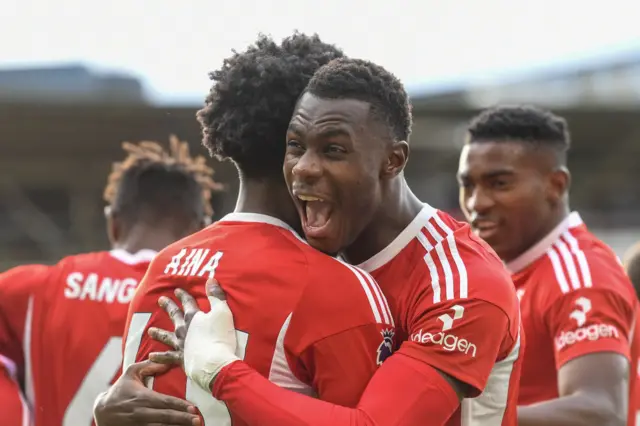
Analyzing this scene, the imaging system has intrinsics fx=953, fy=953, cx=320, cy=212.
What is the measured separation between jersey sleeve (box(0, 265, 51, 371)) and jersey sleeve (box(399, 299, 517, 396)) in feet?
6.62

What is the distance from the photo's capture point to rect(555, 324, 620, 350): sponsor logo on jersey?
3664 millimetres

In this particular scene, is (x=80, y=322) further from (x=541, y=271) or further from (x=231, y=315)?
(x=541, y=271)

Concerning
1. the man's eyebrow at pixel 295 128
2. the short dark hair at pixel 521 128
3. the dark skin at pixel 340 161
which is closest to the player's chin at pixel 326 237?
the dark skin at pixel 340 161

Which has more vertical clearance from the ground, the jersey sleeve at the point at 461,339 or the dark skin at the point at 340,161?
the dark skin at the point at 340,161

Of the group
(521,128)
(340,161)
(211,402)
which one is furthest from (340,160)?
(521,128)

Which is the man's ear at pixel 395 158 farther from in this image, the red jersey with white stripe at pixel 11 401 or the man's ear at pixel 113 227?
the man's ear at pixel 113 227

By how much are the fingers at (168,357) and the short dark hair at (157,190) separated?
208cm

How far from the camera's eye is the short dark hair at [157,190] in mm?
4602

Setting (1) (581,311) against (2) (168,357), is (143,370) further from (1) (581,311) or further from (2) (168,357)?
(1) (581,311)

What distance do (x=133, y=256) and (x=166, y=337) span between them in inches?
70.1

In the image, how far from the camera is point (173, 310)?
2.54 meters

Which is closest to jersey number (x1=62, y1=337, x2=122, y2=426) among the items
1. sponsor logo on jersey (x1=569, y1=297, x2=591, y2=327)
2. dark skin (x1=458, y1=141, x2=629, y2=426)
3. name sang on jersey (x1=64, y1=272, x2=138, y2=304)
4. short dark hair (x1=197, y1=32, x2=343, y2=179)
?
name sang on jersey (x1=64, y1=272, x2=138, y2=304)

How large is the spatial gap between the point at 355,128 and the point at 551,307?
1.66 meters

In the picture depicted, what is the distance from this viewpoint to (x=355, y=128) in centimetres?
255
